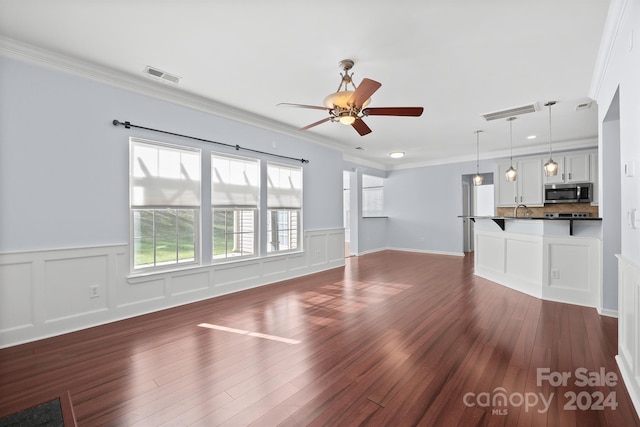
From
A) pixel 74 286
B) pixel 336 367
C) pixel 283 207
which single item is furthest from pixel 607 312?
pixel 74 286

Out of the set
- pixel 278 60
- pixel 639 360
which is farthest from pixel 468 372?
pixel 278 60

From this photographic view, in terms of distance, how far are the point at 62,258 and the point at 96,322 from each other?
2.65ft

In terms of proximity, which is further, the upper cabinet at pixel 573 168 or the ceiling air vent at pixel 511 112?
the upper cabinet at pixel 573 168

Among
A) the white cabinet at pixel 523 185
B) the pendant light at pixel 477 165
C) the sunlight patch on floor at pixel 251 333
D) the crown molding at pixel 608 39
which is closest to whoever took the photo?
the crown molding at pixel 608 39

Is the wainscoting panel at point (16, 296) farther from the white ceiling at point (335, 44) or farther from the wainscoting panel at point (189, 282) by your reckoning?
the white ceiling at point (335, 44)

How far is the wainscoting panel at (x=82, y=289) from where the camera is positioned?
281 centimetres

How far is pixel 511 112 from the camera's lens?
15.4 feet

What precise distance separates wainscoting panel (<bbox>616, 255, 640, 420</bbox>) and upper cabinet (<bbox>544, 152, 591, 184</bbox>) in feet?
18.2

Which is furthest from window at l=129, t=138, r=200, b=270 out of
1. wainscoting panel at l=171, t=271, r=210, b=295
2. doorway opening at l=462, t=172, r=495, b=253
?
doorway opening at l=462, t=172, r=495, b=253

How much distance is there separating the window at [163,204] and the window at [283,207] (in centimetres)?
143

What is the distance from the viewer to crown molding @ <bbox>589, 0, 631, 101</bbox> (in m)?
2.23

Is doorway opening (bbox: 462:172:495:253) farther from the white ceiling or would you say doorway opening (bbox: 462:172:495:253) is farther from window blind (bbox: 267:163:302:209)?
window blind (bbox: 267:163:302:209)

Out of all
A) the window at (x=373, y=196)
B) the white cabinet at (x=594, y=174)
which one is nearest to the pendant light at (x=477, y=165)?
the white cabinet at (x=594, y=174)

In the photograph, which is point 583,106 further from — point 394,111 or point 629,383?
point 629,383
